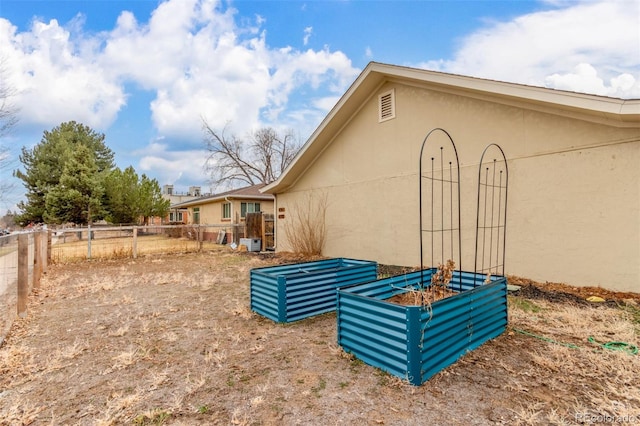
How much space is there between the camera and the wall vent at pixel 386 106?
8852mm

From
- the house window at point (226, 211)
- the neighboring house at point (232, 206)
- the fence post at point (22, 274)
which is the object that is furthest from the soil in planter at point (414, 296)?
the house window at point (226, 211)

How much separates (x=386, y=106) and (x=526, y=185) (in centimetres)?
424

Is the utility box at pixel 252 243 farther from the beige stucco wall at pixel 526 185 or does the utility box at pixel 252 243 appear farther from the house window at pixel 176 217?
the house window at pixel 176 217

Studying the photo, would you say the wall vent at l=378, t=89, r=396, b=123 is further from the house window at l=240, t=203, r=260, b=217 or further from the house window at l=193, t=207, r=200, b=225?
the house window at l=193, t=207, r=200, b=225

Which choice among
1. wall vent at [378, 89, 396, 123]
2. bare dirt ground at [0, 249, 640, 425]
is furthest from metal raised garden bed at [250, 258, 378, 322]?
wall vent at [378, 89, 396, 123]

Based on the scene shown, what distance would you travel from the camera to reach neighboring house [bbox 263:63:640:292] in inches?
211

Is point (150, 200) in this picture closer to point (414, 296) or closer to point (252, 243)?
point (252, 243)

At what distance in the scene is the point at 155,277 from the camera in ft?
26.9

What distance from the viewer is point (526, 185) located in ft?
21.1

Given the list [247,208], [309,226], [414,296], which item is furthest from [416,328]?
[247,208]

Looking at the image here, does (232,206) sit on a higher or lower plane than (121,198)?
lower

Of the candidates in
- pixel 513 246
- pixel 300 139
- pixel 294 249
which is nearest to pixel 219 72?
pixel 294 249

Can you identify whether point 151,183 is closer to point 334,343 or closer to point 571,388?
point 334,343

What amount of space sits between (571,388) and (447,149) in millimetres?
6017
